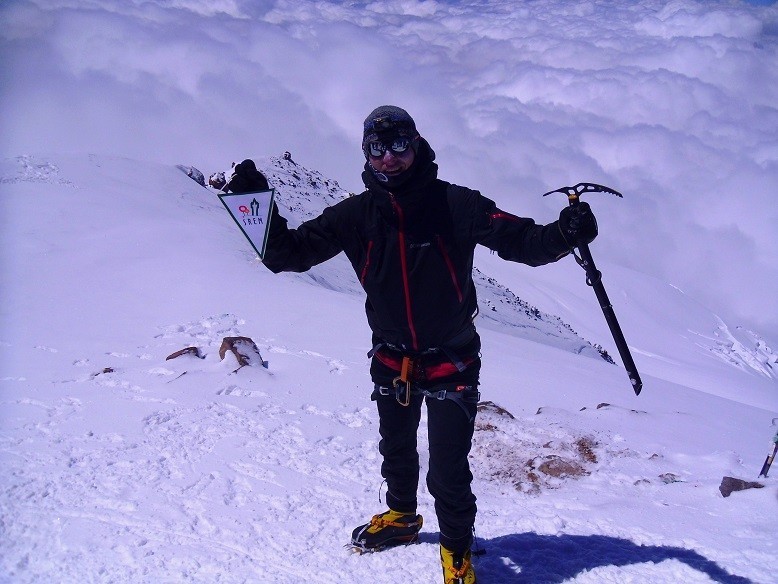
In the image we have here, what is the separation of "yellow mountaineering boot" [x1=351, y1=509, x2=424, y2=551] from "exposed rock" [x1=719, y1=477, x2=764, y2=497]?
250 cm

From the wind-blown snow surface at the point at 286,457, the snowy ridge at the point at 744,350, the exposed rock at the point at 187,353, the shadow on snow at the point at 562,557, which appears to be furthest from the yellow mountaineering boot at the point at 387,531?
the snowy ridge at the point at 744,350

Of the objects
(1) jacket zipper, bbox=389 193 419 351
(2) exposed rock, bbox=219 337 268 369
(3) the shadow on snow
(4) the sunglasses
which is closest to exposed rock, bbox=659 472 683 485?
(3) the shadow on snow

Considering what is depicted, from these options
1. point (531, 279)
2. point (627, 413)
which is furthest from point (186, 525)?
point (531, 279)

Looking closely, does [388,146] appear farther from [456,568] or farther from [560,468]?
[560,468]

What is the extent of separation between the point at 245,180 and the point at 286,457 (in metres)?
2.76

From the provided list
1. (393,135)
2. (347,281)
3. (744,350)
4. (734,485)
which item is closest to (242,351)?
(393,135)

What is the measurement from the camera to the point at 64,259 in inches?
547

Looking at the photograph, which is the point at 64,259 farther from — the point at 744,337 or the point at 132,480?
the point at 744,337

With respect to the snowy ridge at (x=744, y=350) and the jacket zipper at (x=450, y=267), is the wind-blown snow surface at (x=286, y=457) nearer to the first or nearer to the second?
the jacket zipper at (x=450, y=267)

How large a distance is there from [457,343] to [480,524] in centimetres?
171

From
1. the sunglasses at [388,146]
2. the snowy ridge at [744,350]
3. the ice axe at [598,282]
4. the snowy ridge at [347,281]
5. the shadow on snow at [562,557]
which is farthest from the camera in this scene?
the snowy ridge at [744,350]

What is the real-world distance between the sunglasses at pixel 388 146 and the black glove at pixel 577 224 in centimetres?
91

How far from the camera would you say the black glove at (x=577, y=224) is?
2865 mm

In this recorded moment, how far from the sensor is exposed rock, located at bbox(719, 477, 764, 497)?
424cm
